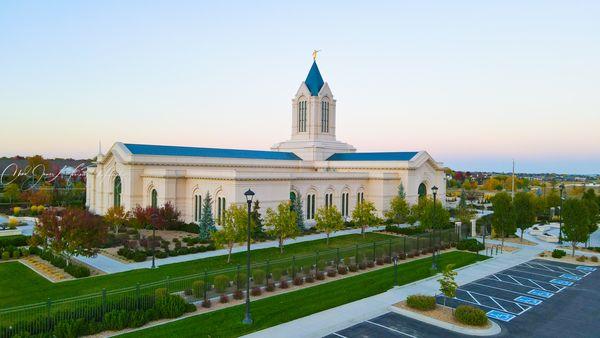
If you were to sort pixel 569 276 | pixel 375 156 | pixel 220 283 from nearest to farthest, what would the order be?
1. pixel 220 283
2. pixel 569 276
3. pixel 375 156

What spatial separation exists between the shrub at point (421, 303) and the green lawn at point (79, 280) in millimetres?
12383

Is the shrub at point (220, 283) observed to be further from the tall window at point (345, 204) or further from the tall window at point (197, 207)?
the tall window at point (345, 204)

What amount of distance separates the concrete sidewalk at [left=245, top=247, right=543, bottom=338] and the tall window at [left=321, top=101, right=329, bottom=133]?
36.2 metres

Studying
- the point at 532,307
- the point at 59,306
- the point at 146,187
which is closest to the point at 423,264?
the point at 532,307

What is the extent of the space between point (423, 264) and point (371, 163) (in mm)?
27391

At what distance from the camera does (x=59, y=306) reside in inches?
679

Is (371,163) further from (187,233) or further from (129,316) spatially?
(129,316)

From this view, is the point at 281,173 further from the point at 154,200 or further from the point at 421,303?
the point at 421,303

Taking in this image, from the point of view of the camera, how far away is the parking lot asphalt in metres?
18.0

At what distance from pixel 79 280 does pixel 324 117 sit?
43713 millimetres

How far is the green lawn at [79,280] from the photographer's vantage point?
2131cm

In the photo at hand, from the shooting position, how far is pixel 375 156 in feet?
192
